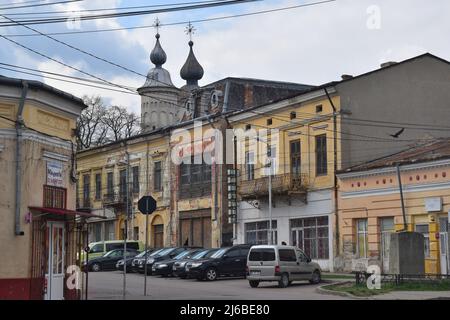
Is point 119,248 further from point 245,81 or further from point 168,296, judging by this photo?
point 168,296

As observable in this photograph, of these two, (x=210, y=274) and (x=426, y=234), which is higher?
(x=426, y=234)

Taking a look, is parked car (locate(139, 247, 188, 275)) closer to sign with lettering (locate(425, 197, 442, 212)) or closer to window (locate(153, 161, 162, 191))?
window (locate(153, 161, 162, 191))

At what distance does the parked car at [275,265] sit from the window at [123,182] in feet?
96.9

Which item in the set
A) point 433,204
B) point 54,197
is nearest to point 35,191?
point 54,197

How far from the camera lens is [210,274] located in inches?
1342

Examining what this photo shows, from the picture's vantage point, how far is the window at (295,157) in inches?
1633

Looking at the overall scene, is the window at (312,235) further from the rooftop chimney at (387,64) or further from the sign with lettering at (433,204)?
the rooftop chimney at (387,64)

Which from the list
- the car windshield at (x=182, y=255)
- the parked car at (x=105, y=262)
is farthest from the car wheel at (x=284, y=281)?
the parked car at (x=105, y=262)

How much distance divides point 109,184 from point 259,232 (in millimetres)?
19978

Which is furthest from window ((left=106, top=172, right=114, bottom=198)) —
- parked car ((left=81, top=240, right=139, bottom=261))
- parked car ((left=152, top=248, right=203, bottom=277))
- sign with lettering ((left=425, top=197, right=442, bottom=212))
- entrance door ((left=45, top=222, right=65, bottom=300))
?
entrance door ((left=45, top=222, right=65, bottom=300))

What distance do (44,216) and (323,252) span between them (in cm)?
2107

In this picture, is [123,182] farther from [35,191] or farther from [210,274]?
[35,191]

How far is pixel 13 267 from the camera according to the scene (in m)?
20.0

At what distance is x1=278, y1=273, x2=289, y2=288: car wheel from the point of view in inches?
1163
